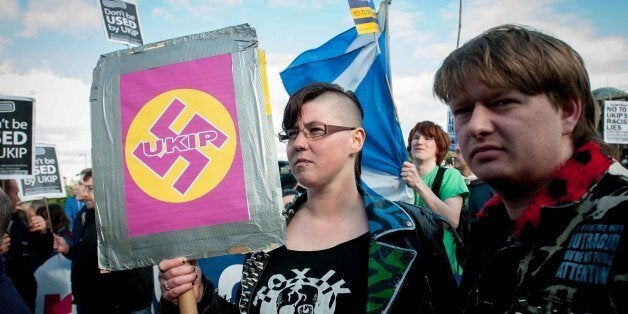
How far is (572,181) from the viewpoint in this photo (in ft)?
3.63

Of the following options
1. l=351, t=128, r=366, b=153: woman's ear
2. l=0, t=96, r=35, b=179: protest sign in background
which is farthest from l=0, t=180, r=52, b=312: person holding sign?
l=351, t=128, r=366, b=153: woman's ear

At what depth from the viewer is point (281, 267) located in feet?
6.31

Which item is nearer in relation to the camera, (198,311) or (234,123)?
(234,123)

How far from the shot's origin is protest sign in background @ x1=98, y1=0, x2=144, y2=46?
539 cm

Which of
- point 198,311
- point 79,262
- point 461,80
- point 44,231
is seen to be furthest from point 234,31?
point 44,231

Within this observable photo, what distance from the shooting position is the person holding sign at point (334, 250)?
177 cm

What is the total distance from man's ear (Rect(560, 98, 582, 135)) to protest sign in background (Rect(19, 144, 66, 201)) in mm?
6657

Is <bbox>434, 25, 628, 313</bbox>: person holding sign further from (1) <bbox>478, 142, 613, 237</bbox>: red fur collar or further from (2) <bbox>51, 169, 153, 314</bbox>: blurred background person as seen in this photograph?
(2) <bbox>51, 169, 153, 314</bbox>: blurred background person

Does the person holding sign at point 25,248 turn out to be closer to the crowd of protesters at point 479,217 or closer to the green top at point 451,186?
the crowd of protesters at point 479,217

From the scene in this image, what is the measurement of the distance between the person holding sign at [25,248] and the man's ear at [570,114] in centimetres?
431

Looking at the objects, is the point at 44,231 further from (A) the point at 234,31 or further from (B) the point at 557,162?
(B) the point at 557,162

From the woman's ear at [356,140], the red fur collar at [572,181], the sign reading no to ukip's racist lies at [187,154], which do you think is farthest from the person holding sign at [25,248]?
the red fur collar at [572,181]

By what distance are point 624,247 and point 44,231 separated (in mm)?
5825

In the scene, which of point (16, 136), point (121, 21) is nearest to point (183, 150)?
point (16, 136)
